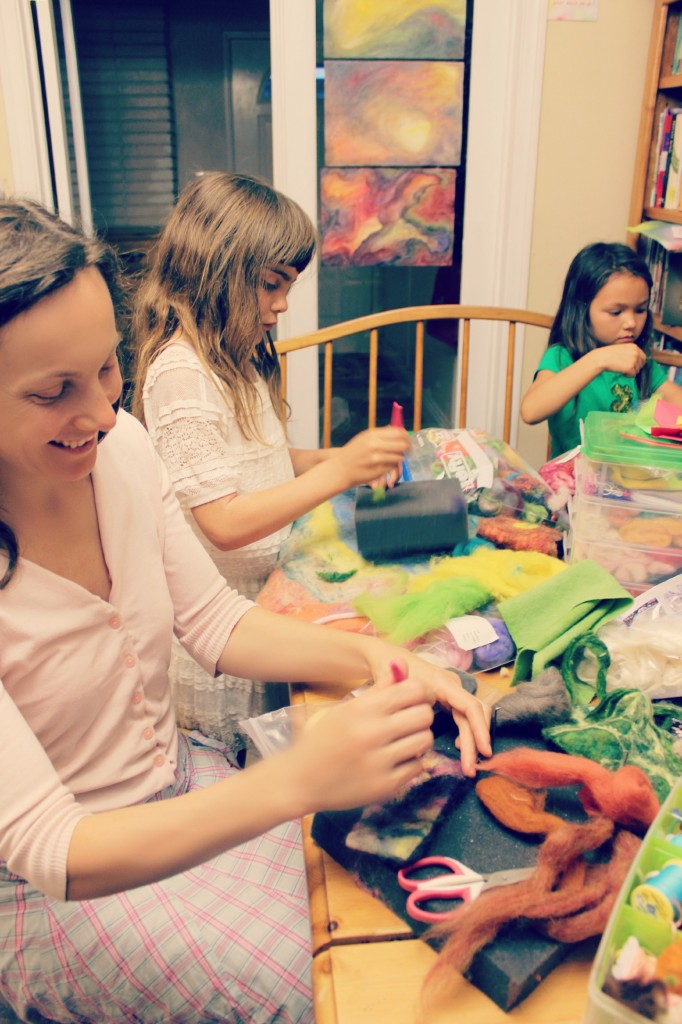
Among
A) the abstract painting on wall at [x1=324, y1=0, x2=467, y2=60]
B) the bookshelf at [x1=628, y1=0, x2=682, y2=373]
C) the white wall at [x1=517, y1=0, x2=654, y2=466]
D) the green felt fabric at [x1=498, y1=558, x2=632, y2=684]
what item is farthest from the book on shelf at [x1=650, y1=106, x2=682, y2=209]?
the green felt fabric at [x1=498, y1=558, x2=632, y2=684]

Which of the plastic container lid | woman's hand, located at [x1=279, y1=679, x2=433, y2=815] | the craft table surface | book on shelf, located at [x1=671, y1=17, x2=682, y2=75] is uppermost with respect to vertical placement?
book on shelf, located at [x1=671, y1=17, x2=682, y2=75]

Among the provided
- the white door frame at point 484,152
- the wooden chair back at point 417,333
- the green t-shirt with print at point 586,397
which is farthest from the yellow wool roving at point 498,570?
the white door frame at point 484,152

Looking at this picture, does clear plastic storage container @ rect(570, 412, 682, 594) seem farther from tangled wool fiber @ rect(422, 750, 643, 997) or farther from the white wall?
the white wall

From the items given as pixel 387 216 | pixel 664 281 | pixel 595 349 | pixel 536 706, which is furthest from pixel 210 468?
pixel 664 281

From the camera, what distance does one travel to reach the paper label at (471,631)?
0.95m

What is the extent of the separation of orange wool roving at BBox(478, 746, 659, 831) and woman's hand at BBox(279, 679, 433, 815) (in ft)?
0.33

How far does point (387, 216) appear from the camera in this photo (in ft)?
8.15

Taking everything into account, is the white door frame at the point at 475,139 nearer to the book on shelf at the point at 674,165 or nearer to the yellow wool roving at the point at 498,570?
the book on shelf at the point at 674,165

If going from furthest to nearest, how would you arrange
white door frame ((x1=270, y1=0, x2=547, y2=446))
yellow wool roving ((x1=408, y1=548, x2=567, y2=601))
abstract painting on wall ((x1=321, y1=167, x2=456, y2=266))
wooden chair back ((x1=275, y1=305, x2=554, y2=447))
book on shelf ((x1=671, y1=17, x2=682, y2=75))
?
abstract painting on wall ((x1=321, y1=167, x2=456, y2=266))
white door frame ((x1=270, y1=0, x2=547, y2=446))
book on shelf ((x1=671, y1=17, x2=682, y2=75))
wooden chair back ((x1=275, y1=305, x2=554, y2=447))
yellow wool roving ((x1=408, y1=548, x2=567, y2=601))

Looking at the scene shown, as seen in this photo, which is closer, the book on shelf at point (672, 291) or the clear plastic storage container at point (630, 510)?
the clear plastic storage container at point (630, 510)

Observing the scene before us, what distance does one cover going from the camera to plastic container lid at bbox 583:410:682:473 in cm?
115

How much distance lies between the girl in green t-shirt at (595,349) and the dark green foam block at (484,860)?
138 cm

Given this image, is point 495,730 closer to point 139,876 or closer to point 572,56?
point 139,876

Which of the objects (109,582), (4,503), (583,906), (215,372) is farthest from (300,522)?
(583,906)
